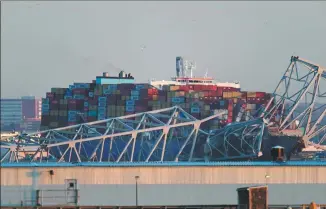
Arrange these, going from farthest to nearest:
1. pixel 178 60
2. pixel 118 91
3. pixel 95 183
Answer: pixel 178 60
pixel 118 91
pixel 95 183

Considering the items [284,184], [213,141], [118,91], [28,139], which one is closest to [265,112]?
[213,141]

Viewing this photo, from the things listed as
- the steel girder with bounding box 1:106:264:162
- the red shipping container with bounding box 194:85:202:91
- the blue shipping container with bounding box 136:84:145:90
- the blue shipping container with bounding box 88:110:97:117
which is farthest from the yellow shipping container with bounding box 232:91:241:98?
the blue shipping container with bounding box 88:110:97:117

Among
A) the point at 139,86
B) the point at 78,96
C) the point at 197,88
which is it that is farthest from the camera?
the point at 78,96

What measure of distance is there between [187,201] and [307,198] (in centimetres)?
552

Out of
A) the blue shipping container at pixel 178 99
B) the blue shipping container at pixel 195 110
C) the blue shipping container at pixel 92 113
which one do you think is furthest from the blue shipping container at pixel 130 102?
the blue shipping container at pixel 195 110

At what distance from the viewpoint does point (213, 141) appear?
9062cm

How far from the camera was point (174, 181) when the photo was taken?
64062 millimetres

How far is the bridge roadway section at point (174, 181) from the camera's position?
203 feet

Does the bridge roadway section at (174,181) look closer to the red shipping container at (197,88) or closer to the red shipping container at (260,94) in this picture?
the red shipping container at (260,94)

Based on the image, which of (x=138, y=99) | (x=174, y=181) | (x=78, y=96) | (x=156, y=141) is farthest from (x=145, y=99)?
(x=174, y=181)

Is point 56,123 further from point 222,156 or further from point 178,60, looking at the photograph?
point 222,156

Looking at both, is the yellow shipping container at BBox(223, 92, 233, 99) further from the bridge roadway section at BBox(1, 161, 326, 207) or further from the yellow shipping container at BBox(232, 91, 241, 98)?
the bridge roadway section at BBox(1, 161, 326, 207)

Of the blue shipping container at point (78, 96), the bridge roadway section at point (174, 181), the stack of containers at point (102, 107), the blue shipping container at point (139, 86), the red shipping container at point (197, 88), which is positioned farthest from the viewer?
the blue shipping container at point (78, 96)

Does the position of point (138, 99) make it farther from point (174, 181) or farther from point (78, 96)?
point (174, 181)
